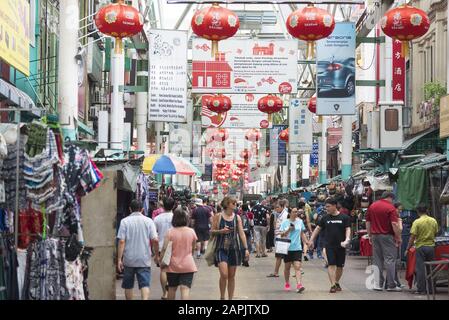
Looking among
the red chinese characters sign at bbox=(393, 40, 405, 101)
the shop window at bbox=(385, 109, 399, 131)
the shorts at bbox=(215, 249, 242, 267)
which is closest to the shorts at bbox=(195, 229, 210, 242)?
the shop window at bbox=(385, 109, 399, 131)

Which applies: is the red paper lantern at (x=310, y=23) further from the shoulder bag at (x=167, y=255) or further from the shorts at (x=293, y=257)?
the shoulder bag at (x=167, y=255)

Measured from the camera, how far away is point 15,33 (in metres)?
15.6

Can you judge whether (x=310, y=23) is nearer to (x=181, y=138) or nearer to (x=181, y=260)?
(x=181, y=260)

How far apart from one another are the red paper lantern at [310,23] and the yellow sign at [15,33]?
5747 mm

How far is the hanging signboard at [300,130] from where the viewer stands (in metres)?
42.1

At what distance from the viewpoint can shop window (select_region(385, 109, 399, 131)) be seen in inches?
1144

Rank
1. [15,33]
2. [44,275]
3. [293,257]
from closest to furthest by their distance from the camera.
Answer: [44,275], [15,33], [293,257]

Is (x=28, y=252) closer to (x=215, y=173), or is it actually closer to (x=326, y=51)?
(x=326, y=51)

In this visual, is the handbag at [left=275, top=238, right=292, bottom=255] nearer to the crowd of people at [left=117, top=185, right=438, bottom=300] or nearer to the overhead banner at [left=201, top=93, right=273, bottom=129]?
the crowd of people at [left=117, top=185, right=438, bottom=300]

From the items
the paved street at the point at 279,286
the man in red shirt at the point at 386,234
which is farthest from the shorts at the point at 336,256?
the man in red shirt at the point at 386,234

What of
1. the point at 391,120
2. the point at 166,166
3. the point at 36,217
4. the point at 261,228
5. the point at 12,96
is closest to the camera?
the point at 36,217

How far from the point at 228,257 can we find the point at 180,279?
173 centimetres

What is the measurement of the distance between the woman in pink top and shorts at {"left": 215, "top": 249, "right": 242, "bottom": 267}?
1.50 m

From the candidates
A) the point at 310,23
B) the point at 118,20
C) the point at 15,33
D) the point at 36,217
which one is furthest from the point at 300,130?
the point at 36,217
